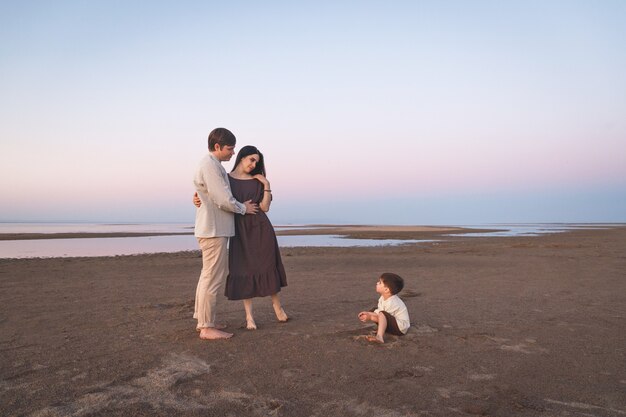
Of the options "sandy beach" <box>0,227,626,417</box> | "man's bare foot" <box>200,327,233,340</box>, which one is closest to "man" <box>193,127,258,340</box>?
"man's bare foot" <box>200,327,233,340</box>

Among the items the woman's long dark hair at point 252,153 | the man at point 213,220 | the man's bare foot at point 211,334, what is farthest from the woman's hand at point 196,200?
the man's bare foot at point 211,334

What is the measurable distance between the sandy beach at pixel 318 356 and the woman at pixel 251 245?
46 cm

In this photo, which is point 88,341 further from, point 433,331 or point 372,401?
point 433,331

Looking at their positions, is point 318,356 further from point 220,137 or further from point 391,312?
point 220,137

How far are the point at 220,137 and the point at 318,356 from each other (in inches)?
94.6

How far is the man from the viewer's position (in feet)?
14.3

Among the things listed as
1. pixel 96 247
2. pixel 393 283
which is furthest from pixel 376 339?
pixel 96 247

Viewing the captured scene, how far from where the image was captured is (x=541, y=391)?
3074 mm

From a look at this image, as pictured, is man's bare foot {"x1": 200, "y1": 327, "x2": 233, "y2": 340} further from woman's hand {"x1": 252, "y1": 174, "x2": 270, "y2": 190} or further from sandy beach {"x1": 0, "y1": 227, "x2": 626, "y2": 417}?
woman's hand {"x1": 252, "y1": 174, "x2": 270, "y2": 190}

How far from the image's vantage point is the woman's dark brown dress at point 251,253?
4871 mm

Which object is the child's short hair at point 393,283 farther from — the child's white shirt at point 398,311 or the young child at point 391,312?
the child's white shirt at point 398,311

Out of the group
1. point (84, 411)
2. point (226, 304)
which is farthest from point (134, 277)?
point (84, 411)

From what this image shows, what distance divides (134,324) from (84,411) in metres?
2.51

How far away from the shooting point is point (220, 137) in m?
4.50
